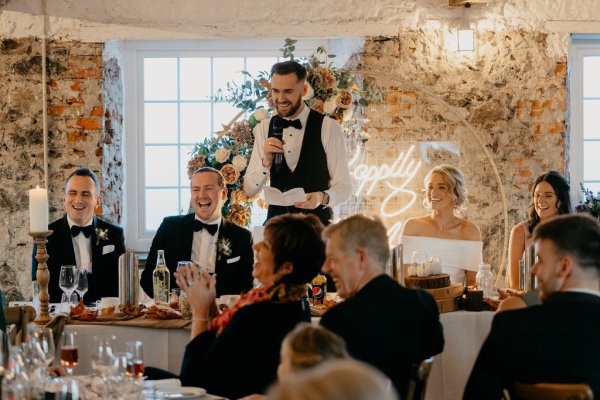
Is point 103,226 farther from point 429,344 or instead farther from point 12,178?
point 429,344

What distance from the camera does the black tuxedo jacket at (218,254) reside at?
557 cm

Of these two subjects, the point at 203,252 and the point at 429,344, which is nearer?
the point at 429,344

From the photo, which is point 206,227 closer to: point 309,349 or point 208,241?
point 208,241

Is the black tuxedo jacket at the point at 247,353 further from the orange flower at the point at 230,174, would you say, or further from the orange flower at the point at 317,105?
the orange flower at the point at 317,105

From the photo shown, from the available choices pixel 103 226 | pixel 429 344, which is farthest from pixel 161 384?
pixel 103 226

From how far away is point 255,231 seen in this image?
5480mm

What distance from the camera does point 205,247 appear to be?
5.74 meters

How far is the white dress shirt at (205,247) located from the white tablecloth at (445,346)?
3.65ft

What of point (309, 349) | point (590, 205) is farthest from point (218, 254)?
point (309, 349)

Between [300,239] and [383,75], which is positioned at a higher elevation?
[383,75]

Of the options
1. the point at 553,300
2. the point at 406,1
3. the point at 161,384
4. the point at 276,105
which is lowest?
the point at 161,384

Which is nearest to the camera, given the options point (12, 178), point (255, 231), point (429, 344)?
point (429, 344)

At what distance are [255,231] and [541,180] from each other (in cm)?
192

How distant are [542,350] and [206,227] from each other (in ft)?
9.76
